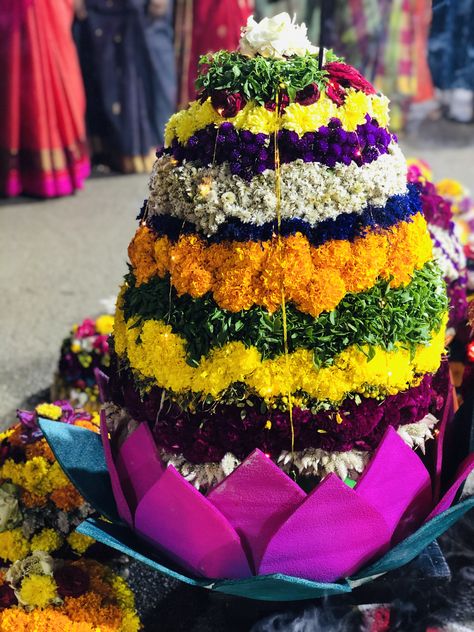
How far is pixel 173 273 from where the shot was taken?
1.39 metres

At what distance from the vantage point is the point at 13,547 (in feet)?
5.41

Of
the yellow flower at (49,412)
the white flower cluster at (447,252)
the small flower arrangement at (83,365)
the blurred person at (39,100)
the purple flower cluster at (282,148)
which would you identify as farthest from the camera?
the blurred person at (39,100)

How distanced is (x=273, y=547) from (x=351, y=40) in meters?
4.67

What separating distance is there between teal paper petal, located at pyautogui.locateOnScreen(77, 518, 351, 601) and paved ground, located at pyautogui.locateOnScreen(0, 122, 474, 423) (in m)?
1.11

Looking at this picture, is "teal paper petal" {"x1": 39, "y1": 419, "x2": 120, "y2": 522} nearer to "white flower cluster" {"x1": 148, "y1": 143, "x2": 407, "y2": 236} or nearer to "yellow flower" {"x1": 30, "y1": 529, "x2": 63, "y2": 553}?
"yellow flower" {"x1": 30, "y1": 529, "x2": 63, "y2": 553}

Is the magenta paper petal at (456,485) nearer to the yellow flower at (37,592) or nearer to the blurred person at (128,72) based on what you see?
the yellow flower at (37,592)

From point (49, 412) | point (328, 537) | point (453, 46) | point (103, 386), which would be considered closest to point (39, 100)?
point (453, 46)

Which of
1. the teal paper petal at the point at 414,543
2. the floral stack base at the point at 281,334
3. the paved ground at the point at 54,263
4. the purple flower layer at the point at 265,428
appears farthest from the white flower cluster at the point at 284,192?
the paved ground at the point at 54,263

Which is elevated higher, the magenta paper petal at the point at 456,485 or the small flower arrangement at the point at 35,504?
the magenta paper petal at the point at 456,485

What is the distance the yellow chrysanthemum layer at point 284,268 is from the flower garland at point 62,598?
664mm

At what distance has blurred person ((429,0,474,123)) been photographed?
179 inches

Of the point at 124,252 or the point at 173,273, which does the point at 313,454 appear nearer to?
the point at 173,273

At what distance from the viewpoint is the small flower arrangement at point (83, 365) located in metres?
2.32

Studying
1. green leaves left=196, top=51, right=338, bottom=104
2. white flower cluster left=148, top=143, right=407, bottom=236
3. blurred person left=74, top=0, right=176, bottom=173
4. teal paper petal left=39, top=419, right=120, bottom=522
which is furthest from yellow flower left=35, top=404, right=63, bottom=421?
blurred person left=74, top=0, right=176, bottom=173
